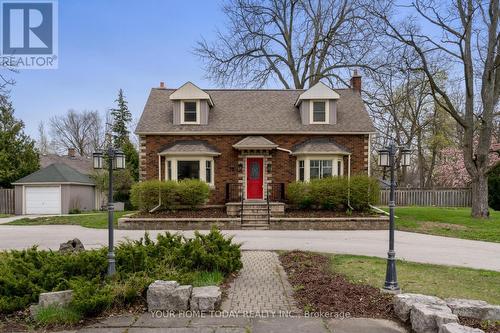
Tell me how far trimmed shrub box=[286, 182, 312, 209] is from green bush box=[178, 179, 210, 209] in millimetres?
3937

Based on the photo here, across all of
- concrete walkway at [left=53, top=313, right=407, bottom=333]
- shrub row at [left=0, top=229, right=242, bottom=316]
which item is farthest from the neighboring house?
concrete walkway at [left=53, top=313, right=407, bottom=333]

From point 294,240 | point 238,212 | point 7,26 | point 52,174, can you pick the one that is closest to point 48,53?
point 7,26

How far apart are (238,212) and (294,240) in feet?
17.2

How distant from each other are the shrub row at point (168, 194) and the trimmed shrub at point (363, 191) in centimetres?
647

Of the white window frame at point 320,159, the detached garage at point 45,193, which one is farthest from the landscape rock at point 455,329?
the detached garage at point 45,193

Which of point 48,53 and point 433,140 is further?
point 433,140

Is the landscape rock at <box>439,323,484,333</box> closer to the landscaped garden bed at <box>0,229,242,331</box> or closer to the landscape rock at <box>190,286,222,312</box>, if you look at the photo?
the landscape rock at <box>190,286,222,312</box>

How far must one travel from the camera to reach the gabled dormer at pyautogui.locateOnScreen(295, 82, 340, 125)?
19.6 m

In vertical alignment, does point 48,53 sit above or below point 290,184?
above

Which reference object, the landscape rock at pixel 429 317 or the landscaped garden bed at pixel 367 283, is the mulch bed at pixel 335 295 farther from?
the landscape rock at pixel 429 317

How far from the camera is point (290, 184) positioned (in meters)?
17.9

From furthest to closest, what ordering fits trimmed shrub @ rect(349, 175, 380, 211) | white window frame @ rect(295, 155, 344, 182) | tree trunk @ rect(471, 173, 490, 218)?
1. white window frame @ rect(295, 155, 344, 182)
2. tree trunk @ rect(471, 173, 490, 218)
3. trimmed shrub @ rect(349, 175, 380, 211)

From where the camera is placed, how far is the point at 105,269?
627 centimetres

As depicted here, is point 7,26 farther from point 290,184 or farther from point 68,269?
point 290,184
